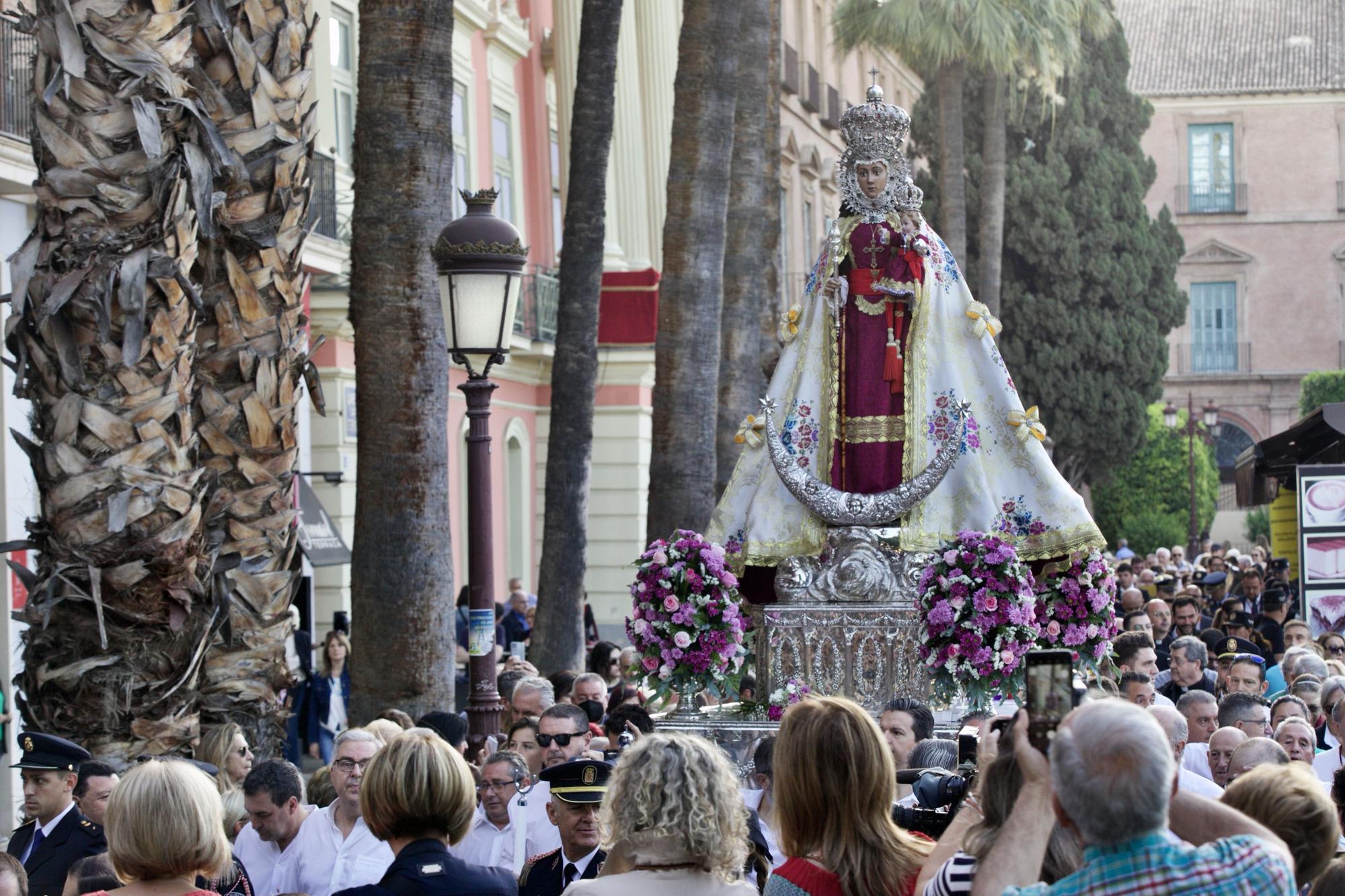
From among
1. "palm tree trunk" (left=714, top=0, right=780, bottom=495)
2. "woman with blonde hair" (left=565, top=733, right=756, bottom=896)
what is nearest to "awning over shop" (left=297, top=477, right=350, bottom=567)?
"palm tree trunk" (left=714, top=0, right=780, bottom=495)

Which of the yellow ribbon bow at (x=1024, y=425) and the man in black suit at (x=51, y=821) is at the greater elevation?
the yellow ribbon bow at (x=1024, y=425)

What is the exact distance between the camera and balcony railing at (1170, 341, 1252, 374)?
64625 mm

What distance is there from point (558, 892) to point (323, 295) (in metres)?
17.4

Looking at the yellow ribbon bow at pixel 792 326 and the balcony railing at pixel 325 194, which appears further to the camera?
the balcony railing at pixel 325 194

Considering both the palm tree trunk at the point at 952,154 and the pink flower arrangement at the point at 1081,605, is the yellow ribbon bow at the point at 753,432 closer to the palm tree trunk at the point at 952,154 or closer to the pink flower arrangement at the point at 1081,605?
the pink flower arrangement at the point at 1081,605

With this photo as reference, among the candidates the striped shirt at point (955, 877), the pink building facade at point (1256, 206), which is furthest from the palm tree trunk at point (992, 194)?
the striped shirt at point (955, 877)

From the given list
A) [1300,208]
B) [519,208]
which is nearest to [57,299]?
[519,208]

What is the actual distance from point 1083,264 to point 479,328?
36.6m

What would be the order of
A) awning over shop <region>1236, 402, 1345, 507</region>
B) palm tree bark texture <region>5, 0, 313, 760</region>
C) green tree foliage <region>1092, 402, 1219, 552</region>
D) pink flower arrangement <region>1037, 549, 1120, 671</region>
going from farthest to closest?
green tree foliage <region>1092, 402, 1219, 552</region> < awning over shop <region>1236, 402, 1345, 507</region> < pink flower arrangement <region>1037, 549, 1120, 671</region> < palm tree bark texture <region>5, 0, 313, 760</region>

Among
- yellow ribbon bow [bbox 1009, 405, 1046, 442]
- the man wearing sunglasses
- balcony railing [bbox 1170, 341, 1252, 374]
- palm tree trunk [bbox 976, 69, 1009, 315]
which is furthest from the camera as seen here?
balcony railing [bbox 1170, 341, 1252, 374]

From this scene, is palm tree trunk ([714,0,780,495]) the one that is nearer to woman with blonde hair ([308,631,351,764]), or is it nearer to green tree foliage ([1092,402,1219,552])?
woman with blonde hair ([308,631,351,764])

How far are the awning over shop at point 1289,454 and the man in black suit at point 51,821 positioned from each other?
14.4 metres

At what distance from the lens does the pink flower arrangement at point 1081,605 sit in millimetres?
10539

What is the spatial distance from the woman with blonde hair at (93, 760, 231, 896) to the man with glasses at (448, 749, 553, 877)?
8.23 ft
